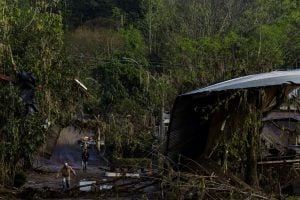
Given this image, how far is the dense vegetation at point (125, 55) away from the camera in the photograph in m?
16.0

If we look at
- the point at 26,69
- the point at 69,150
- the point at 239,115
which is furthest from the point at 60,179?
the point at 239,115

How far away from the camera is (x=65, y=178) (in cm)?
1791

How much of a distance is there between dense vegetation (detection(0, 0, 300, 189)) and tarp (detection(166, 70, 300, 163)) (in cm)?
402

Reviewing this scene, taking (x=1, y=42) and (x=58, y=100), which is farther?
(x=58, y=100)

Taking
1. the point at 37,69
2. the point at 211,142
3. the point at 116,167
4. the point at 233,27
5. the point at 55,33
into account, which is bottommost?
the point at 116,167

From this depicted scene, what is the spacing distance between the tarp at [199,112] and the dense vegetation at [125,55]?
13.2 feet

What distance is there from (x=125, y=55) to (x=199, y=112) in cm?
2707

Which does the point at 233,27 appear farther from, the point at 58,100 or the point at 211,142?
the point at 211,142

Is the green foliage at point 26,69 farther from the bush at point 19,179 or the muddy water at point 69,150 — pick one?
the muddy water at point 69,150

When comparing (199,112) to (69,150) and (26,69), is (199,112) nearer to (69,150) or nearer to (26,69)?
(26,69)

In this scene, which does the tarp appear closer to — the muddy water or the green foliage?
the green foliage

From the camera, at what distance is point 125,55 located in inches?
1630

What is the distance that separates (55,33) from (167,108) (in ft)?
47.9

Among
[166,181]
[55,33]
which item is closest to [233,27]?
[55,33]
